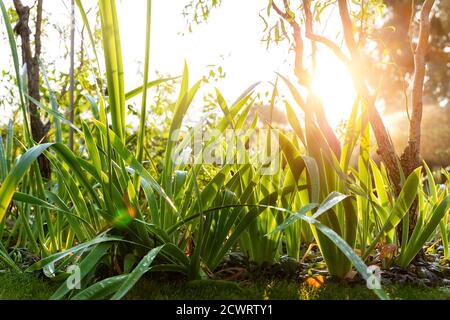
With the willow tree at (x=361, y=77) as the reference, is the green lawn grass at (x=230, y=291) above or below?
below

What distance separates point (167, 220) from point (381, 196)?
911mm

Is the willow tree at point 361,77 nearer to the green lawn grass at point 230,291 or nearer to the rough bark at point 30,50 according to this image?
the green lawn grass at point 230,291

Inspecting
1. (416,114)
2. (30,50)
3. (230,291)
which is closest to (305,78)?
(416,114)

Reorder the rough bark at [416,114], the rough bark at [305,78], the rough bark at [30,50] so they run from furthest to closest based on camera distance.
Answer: the rough bark at [30,50]
the rough bark at [416,114]
the rough bark at [305,78]

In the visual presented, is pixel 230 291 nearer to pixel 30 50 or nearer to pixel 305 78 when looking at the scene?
pixel 305 78

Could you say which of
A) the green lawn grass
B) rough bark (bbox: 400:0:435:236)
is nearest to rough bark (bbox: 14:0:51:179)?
the green lawn grass

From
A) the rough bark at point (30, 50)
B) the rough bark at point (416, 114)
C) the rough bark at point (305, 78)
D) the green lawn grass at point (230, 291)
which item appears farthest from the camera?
the rough bark at point (30, 50)

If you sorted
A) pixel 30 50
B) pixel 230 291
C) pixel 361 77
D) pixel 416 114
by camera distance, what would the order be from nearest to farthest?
pixel 230 291 → pixel 361 77 → pixel 416 114 → pixel 30 50

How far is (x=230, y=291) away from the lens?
1528mm

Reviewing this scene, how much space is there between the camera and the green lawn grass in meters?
1.49

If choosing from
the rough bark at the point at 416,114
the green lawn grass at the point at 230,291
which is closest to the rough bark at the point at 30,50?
the green lawn grass at the point at 230,291

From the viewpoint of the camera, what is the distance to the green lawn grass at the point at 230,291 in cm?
149

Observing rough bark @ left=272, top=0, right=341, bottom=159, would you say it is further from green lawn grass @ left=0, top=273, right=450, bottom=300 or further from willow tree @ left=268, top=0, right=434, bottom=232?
green lawn grass @ left=0, top=273, right=450, bottom=300

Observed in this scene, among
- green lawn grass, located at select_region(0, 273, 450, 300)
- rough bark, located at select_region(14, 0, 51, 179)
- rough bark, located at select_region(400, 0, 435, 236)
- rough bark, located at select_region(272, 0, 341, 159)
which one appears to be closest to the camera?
green lawn grass, located at select_region(0, 273, 450, 300)
